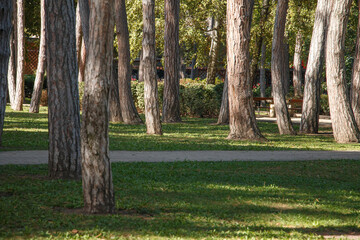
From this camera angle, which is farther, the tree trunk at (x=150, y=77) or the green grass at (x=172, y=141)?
the tree trunk at (x=150, y=77)

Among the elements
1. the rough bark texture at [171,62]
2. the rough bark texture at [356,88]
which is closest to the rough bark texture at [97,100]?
the rough bark texture at [356,88]

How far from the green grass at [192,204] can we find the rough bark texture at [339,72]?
566 centimetres

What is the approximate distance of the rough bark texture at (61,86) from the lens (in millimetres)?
7934

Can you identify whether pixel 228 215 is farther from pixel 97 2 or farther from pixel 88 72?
pixel 97 2

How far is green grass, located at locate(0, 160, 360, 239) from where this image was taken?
5.42 m

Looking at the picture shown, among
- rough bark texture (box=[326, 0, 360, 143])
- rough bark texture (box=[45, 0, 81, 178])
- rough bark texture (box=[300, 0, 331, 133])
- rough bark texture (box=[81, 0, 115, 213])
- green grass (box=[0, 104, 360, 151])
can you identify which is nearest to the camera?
rough bark texture (box=[81, 0, 115, 213])

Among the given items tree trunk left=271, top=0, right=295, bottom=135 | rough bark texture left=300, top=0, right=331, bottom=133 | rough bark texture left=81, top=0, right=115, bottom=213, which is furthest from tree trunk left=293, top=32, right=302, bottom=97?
rough bark texture left=81, top=0, right=115, bottom=213

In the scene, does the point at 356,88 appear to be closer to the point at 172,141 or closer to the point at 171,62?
the point at 172,141

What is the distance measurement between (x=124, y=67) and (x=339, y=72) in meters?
8.29

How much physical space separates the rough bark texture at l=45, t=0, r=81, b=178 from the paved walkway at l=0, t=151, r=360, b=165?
185cm

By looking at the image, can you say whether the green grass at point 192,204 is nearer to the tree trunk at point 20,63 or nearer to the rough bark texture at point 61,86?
the rough bark texture at point 61,86

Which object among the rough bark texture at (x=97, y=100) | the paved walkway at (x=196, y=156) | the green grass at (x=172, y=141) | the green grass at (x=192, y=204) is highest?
the rough bark texture at (x=97, y=100)

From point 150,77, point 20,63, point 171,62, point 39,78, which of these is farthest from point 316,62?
point 20,63

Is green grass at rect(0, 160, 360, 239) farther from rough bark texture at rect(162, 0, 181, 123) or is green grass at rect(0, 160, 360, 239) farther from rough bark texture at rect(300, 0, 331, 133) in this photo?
rough bark texture at rect(162, 0, 181, 123)
